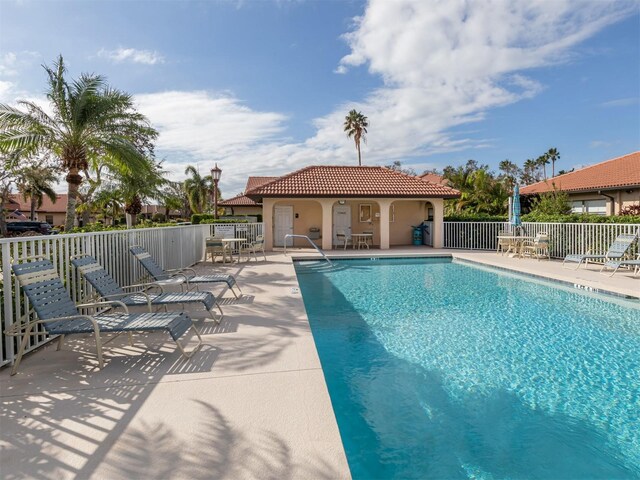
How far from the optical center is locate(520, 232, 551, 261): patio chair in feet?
54.4

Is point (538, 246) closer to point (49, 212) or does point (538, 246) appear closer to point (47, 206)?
point (49, 212)

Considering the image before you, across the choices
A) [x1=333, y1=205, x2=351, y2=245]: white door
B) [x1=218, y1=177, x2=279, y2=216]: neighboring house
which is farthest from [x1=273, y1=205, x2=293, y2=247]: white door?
[x1=218, y1=177, x2=279, y2=216]: neighboring house

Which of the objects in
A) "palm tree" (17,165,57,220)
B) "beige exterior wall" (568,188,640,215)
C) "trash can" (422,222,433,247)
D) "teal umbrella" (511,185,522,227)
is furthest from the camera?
"palm tree" (17,165,57,220)

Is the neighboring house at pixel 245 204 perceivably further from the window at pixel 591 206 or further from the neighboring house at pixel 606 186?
the window at pixel 591 206

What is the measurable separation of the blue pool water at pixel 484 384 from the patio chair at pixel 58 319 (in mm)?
2228

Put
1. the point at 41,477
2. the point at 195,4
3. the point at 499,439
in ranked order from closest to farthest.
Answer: the point at 41,477
the point at 499,439
the point at 195,4

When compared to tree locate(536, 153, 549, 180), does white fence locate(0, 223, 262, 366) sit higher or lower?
lower

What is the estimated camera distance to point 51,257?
600 centimetres

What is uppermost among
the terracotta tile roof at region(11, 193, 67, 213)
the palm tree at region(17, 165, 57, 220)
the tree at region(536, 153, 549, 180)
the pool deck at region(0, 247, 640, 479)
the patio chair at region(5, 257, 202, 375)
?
the tree at region(536, 153, 549, 180)

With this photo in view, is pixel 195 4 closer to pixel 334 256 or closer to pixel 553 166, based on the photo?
pixel 334 256

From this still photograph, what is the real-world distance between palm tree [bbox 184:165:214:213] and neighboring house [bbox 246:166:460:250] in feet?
112

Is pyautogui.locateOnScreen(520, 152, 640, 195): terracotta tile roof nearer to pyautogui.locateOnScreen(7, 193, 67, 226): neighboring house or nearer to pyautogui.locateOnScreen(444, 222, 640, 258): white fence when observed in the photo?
pyautogui.locateOnScreen(444, 222, 640, 258): white fence

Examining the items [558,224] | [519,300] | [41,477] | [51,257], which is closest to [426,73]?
[558,224]

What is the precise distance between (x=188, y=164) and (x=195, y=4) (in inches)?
1778
